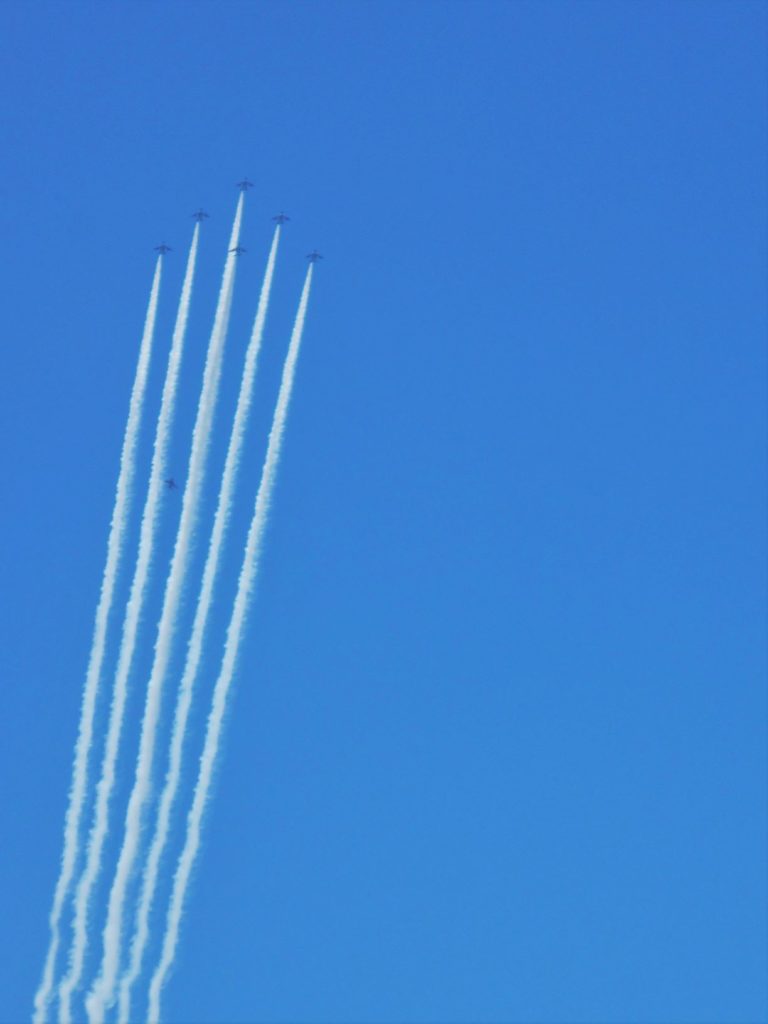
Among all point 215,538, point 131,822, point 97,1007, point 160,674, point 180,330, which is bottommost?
point 97,1007

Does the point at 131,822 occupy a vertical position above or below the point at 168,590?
below

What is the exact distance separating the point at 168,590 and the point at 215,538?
2.11m

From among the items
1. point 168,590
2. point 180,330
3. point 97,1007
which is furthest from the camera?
point 180,330

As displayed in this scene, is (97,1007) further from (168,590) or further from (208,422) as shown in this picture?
(208,422)

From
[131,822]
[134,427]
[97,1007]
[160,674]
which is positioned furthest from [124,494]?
[97,1007]

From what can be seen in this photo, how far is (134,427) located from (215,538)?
181 inches

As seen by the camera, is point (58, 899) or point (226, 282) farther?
point (226, 282)

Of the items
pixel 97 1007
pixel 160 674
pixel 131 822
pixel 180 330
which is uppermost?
pixel 180 330

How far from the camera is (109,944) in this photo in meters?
58.4

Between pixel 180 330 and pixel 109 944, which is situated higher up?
pixel 180 330

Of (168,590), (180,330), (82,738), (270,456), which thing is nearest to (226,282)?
(180,330)

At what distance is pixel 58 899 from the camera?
5869 centimetres

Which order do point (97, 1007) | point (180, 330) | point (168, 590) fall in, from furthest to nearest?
point (180, 330), point (168, 590), point (97, 1007)

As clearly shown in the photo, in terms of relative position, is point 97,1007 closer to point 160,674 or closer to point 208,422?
point 160,674
